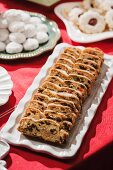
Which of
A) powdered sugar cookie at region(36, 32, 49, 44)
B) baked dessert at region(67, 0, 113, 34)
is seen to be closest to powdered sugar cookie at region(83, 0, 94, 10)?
baked dessert at region(67, 0, 113, 34)

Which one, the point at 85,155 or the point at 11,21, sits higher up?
the point at 11,21

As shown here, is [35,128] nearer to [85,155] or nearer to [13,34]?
[85,155]

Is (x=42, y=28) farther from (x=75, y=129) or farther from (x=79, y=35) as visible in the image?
(x=75, y=129)

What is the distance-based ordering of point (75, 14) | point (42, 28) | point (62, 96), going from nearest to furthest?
1. point (62, 96)
2. point (42, 28)
3. point (75, 14)

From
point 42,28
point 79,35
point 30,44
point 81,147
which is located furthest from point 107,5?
point 81,147

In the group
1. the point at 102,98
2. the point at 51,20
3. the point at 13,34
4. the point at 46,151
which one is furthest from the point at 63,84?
the point at 51,20

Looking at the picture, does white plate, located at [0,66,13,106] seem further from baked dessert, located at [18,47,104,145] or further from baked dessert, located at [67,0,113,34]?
baked dessert, located at [67,0,113,34]

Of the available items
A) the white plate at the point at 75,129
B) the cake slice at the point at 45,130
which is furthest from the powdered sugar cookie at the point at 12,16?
the cake slice at the point at 45,130

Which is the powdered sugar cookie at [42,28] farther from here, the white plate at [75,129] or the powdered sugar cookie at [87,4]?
the powdered sugar cookie at [87,4]
